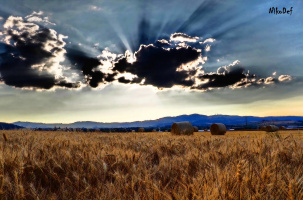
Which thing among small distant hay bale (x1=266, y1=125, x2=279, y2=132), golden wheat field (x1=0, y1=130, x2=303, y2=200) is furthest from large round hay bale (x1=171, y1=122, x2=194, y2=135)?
golden wheat field (x1=0, y1=130, x2=303, y2=200)

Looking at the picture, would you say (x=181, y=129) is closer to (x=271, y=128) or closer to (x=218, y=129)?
(x=218, y=129)

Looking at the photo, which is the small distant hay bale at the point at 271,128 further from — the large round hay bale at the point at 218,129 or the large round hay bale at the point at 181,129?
the large round hay bale at the point at 181,129

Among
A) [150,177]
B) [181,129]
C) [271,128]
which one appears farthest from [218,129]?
[150,177]

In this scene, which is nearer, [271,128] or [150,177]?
[150,177]

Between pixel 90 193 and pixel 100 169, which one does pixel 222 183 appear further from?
pixel 100 169

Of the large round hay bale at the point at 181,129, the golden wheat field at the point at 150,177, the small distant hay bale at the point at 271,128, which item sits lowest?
the small distant hay bale at the point at 271,128

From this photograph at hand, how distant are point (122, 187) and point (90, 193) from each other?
279mm

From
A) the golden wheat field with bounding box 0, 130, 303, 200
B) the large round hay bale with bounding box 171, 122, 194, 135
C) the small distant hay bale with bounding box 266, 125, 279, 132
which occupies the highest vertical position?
the golden wheat field with bounding box 0, 130, 303, 200

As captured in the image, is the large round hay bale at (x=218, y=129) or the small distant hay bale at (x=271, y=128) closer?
the large round hay bale at (x=218, y=129)

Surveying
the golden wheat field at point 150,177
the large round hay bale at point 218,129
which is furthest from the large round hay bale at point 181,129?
the golden wheat field at point 150,177

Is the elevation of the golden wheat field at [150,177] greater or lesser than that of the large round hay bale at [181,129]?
greater

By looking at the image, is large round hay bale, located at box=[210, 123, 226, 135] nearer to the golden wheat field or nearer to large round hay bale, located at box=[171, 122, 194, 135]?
large round hay bale, located at box=[171, 122, 194, 135]

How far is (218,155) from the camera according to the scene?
10.9 feet

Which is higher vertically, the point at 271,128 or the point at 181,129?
the point at 181,129
